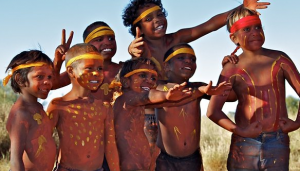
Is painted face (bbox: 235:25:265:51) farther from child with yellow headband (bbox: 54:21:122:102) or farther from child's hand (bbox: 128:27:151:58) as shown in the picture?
child with yellow headband (bbox: 54:21:122:102)

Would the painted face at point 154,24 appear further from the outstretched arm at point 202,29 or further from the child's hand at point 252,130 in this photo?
the child's hand at point 252,130

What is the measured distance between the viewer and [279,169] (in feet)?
14.1

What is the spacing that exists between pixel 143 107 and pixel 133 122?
0.16 metres

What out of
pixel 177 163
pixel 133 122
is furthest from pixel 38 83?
pixel 177 163

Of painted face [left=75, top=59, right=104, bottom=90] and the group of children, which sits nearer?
the group of children

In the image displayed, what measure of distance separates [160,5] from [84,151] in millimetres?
2273

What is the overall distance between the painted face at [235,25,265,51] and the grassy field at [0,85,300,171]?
4.63 metres

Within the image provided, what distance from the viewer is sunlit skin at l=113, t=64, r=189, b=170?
421 centimetres

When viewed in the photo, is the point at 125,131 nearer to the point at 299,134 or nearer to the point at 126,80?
the point at 126,80

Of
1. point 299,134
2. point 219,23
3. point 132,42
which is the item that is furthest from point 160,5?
point 299,134

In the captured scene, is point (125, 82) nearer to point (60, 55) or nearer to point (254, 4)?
point (60, 55)

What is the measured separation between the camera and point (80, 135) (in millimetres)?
3980

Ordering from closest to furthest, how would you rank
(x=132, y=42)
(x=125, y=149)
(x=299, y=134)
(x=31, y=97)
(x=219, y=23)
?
(x=31, y=97)
(x=125, y=149)
(x=132, y=42)
(x=219, y=23)
(x=299, y=134)

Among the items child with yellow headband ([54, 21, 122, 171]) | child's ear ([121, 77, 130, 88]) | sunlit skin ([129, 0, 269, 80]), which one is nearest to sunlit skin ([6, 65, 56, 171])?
child's ear ([121, 77, 130, 88])
